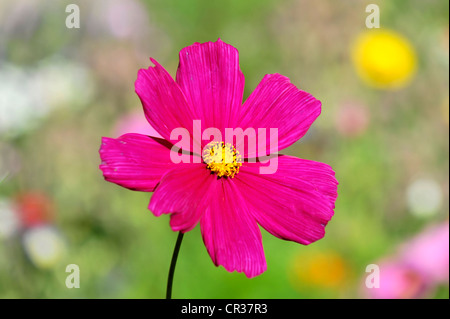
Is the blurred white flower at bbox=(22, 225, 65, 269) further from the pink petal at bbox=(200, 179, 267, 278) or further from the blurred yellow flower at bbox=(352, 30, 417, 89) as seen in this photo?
the blurred yellow flower at bbox=(352, 30, 417, 89)

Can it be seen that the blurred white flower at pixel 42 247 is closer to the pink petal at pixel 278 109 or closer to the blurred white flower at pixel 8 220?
the blurred white flower at pixel 8 220

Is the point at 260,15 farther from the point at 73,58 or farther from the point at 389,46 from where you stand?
the point at 73,58

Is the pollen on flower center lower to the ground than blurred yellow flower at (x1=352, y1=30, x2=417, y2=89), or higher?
lower

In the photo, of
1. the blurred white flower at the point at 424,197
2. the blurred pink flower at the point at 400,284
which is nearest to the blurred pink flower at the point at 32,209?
the blurred pink flower at the point at 400,284

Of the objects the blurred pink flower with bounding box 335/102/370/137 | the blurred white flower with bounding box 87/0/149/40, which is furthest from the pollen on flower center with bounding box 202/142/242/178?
the blurred white flower with bounding box 87/0/149/40

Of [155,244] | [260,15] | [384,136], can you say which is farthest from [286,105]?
[260,15]

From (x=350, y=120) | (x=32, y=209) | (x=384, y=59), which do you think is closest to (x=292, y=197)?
(x=32, y=209)
